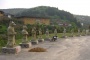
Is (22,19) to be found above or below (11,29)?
below

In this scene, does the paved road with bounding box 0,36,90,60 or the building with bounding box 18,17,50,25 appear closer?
the paved road with bounding box 0,36,90,60

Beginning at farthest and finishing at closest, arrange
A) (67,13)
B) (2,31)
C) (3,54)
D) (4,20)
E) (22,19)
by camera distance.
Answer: (67,13) → (22,19) → (4,20) → (2,31) → (3,54)

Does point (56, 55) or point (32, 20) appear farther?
point (32, 20)

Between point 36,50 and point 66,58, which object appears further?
point 36,50

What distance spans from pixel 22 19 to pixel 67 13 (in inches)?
2046

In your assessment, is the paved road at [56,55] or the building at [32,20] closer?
the paved road at [56,55]

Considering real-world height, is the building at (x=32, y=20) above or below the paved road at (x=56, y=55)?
below

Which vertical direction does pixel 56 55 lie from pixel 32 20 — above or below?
above

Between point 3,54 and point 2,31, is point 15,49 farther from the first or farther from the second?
point 2,31

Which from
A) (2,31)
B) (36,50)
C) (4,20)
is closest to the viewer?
(36,50)

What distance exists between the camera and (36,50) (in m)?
16.9

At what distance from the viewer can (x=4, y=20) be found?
47062 millimetres

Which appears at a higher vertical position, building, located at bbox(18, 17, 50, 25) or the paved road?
the paved road

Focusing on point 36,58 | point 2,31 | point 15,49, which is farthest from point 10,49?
point 2,31
